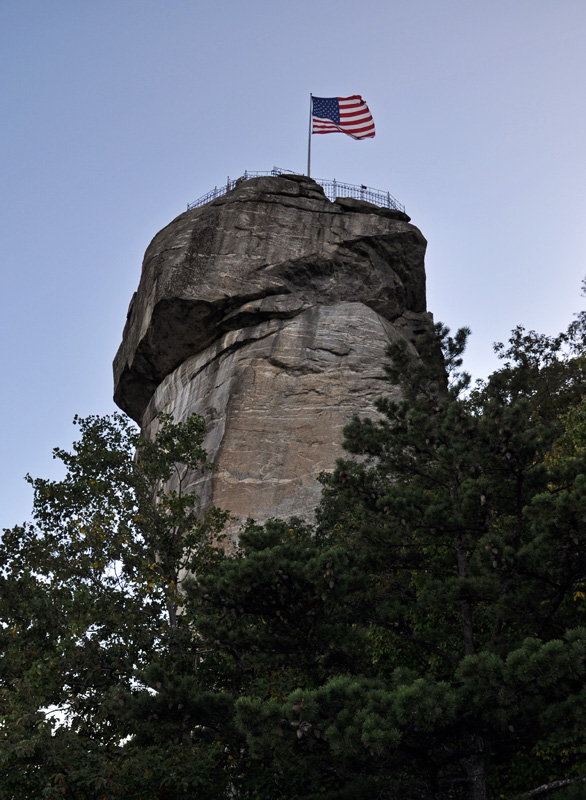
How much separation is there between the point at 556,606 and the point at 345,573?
2.76 metres

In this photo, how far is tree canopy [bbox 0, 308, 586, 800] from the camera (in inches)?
384

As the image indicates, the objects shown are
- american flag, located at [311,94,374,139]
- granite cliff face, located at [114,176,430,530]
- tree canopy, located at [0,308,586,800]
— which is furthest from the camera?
american flag, located at [311,94,374,139]

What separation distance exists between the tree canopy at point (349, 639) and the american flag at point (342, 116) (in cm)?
2037

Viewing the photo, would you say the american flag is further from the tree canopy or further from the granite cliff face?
the tree canopy

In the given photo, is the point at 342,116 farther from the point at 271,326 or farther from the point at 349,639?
the point at 349,639

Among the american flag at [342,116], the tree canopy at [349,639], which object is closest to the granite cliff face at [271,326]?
the american flag at [342,116]

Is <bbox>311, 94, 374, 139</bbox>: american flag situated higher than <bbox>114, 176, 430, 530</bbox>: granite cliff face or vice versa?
<bbox>311, 94, 374, 139</bbox>: american flag

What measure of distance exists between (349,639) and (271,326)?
19.0 metres

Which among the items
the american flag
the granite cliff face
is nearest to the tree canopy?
the granite cliff face

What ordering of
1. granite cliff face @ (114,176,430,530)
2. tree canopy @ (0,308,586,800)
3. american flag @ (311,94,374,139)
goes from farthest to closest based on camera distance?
1. american flag @ (311,94,374,139)
2. granite cliff face @ (114,176,430,530)
3. tree canopy @ (0,308,586,800)

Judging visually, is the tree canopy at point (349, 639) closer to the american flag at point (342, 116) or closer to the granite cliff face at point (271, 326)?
the granite cliff face at point (271, 326)

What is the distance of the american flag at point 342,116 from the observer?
111ft

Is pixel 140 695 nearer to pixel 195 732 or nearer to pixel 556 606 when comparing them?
pixel 195 732

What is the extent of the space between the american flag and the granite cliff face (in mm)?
2425
